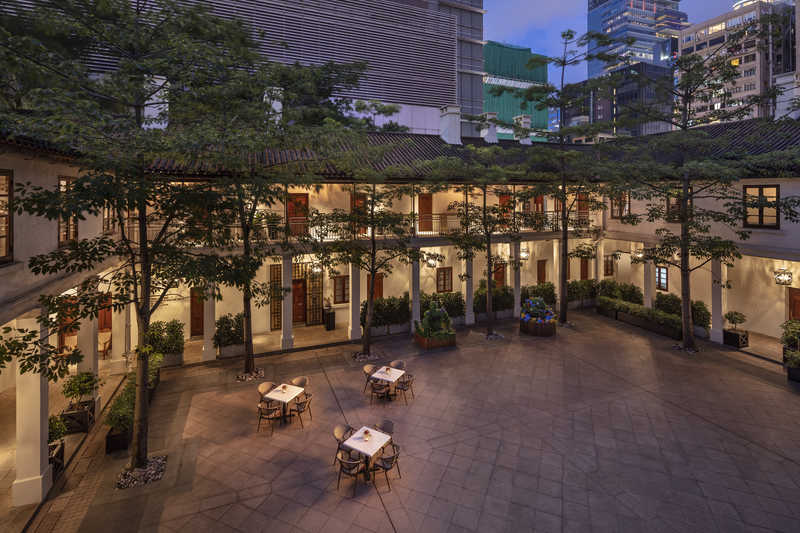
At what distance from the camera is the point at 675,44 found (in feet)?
364

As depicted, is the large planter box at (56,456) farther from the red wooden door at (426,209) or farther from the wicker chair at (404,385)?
the red wooden door at (426,209)

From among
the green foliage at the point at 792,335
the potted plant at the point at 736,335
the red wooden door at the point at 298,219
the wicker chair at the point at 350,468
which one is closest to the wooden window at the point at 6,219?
the wicker chair at the point at 350,468

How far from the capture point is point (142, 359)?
7.78 metres

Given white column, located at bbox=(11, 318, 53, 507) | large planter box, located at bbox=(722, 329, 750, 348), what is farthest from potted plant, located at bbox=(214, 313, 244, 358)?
large planter box, located at bbox=(722, 329, 750, 348)

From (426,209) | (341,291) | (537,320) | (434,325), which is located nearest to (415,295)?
(434,325)

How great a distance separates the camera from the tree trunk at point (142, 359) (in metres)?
7.65

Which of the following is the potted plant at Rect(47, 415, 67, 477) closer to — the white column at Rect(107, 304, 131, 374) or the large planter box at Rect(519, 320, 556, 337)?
the white column at Rect(107, 304, 131, 374)

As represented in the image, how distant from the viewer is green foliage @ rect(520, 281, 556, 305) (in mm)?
21625

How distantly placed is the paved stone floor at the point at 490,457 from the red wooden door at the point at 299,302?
17.6ft

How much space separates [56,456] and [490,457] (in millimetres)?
8869

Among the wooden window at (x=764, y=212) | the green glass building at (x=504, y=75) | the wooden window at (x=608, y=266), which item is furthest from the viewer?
the green glass building at (x=504, y=75)

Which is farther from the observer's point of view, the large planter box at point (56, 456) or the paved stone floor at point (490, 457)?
the large planter box at point (56, 456)

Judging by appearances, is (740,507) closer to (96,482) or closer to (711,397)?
(711,397)

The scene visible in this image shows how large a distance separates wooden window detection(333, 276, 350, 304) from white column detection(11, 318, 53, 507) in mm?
12704
